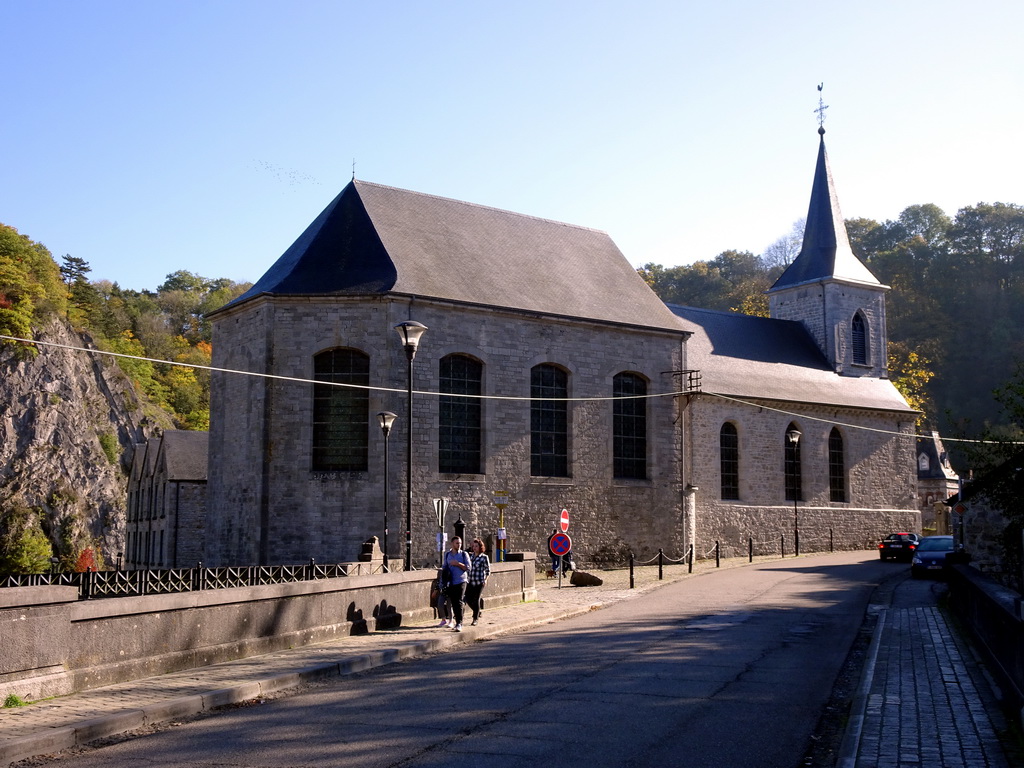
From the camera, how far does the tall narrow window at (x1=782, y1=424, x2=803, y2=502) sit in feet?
130

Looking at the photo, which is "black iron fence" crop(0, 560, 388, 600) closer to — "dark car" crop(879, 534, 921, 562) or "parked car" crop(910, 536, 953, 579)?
"parked car" crop(910, 536, 953, 579)

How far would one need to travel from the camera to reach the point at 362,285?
28.4 m

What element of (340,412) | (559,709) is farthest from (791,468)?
(559,709)

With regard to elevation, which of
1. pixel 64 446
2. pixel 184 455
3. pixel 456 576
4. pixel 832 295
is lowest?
pixel 456 576

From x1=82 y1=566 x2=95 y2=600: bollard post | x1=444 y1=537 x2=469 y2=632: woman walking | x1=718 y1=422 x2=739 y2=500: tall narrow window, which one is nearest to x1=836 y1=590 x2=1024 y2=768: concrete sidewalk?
x1=444 y1=537 x2=469 y2=632: woman walking

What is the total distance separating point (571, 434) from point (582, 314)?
3935mm

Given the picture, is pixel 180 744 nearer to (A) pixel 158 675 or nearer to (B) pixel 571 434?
(A) pixel 158 675

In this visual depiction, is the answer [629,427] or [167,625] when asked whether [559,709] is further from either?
[629,427]

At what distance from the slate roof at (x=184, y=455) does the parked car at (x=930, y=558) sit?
36047mm

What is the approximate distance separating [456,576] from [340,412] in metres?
13.1

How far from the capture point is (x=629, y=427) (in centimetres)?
3309

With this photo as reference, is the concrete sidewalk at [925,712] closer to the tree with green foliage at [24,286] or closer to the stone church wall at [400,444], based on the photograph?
the stone church wall at [400,444]

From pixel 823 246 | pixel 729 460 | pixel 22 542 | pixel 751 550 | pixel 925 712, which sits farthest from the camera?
pixel 22 542

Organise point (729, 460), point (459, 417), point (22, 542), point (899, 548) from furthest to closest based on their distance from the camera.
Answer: point (22, 542)
point (729, 460)
point (899, 548)
point (459, 417)
